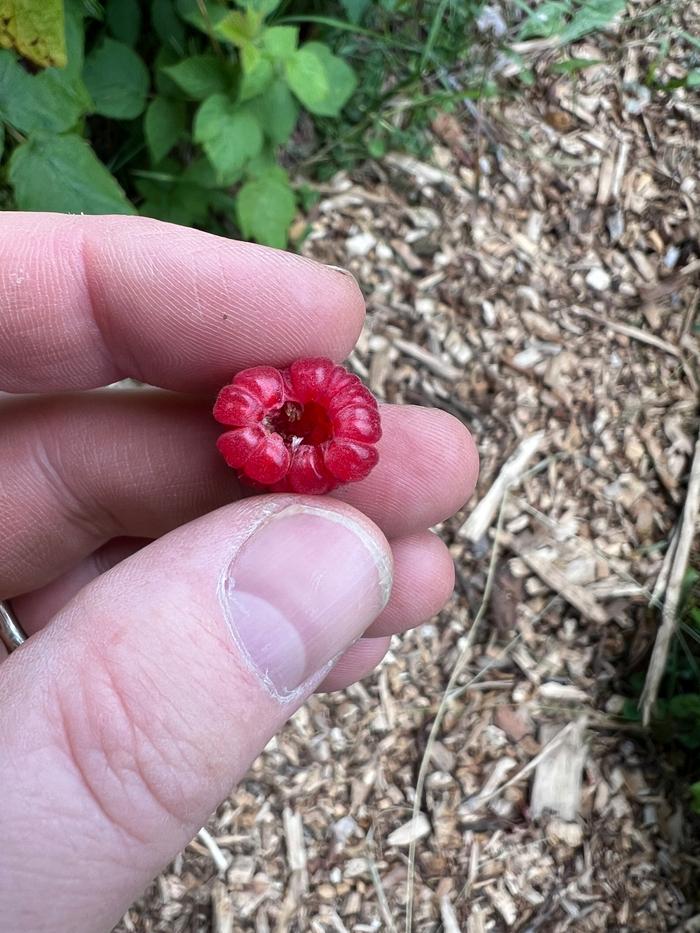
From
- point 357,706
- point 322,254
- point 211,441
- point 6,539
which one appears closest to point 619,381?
point 322,254

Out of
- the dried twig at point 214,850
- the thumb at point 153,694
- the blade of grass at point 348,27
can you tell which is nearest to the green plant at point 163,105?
the blade of grass at point 348,27

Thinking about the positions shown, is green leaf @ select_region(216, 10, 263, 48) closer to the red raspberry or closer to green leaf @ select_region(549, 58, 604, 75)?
the red raspberry

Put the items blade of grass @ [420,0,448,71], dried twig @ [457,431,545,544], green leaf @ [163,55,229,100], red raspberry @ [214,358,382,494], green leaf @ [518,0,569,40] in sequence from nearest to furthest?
1. red raspberry @ [214,358,382,494]
2. green leaf @ [163,55,229,100]
3. blade of grass @ [420,0,448,71]
4. dried twig @ [457,431,545,544]
5. green leaf @ [518,0,569,40]

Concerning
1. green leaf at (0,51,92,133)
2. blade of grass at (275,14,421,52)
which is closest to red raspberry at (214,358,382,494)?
green leaf at (0,51,92,133)

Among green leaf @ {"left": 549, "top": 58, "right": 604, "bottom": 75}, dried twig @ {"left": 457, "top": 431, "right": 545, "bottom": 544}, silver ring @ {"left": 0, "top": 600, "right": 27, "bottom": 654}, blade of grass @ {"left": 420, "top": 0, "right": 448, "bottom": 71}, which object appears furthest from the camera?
green leaf @ {"left": 549, "top": 58, "right": 604, "bottom": 75}

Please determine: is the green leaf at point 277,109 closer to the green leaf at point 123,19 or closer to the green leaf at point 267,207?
the green leaf at point 267,207

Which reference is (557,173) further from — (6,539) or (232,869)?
(232,869)

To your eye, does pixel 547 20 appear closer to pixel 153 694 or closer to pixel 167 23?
pixel 167 23
